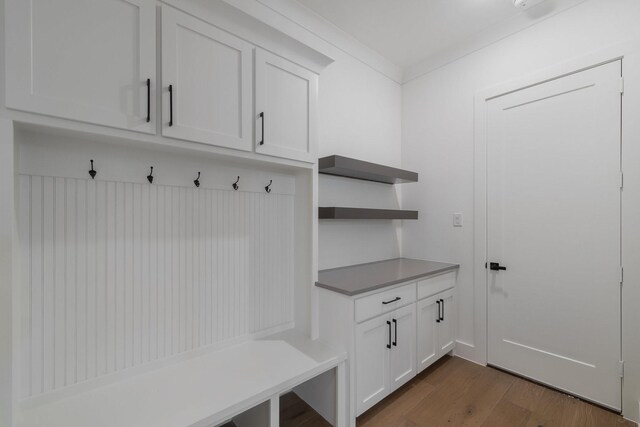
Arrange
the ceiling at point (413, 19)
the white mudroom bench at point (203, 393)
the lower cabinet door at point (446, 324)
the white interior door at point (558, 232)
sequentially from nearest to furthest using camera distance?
the white mudroom bench at point (203, 393) < the white interior door at point (558, 232) < the ceiling at point (413, 19) < the lower cabinet door at point (446, 324)

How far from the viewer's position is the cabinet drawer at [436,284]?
6.93ft

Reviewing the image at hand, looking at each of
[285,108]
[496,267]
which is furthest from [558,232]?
[285,108]

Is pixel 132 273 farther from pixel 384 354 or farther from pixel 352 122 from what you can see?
pixel 352 122

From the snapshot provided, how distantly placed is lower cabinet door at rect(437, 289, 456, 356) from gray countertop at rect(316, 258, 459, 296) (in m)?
0.25

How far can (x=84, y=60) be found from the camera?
1034mm

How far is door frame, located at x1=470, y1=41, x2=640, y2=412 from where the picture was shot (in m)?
1.69

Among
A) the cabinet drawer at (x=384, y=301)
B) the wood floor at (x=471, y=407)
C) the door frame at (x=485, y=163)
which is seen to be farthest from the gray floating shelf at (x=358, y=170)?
the wood floor at (x=471, y=407)

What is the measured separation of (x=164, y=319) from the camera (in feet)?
4.70

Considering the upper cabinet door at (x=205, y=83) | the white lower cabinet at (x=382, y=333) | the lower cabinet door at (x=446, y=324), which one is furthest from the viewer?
the lower cabinet door at (x=446, y=324)

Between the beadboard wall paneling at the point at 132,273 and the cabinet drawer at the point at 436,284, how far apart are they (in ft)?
3.63

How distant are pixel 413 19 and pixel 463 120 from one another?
934mm

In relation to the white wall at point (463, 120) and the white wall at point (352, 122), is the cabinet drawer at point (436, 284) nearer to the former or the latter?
the white wall at point (463, 120)

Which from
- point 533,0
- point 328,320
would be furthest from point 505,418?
point 533,0

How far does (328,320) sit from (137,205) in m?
1.24
